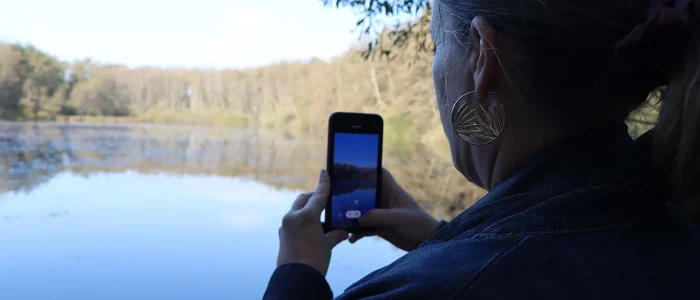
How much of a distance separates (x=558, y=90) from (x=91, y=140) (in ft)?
5.20

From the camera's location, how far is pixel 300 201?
2.26ft

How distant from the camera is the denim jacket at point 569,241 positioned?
0.31 m

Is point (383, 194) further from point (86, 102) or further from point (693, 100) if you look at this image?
point (86, 102)

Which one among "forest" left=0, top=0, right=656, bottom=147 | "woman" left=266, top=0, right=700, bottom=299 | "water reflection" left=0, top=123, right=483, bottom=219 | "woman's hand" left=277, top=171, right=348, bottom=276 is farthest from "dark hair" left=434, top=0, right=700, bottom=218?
"water reflection" left=0, top=123, right=483, bottom=219

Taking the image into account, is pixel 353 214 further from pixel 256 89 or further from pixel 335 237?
pixel 256 89

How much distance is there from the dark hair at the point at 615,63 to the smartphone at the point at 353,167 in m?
0.45

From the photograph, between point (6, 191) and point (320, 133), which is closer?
point (6, 191)

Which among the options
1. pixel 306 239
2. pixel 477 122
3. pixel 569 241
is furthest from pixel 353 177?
pixel 569 241

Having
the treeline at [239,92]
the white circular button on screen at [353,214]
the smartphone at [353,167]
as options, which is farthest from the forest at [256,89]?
the white circular button on screen at [353,214]

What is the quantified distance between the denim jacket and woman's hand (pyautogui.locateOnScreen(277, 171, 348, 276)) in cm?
22

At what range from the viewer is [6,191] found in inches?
49.8

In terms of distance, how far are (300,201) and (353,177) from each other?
0.17 m

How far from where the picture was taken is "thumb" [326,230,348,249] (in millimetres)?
661

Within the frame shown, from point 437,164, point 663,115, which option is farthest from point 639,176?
point 437,164
